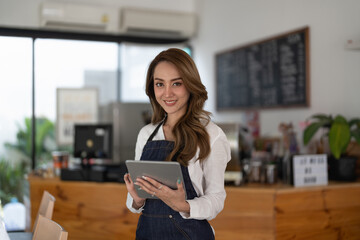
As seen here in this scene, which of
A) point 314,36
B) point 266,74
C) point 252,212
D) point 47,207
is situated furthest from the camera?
point 266,74

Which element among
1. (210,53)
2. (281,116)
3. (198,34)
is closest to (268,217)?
(281,116)

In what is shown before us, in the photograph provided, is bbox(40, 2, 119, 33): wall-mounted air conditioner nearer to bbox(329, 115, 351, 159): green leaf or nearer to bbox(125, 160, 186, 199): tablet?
bbox(329, 115, 351, 159): green leaf

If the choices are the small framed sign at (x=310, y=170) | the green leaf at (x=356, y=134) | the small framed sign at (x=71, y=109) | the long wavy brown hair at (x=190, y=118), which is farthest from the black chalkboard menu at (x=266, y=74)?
the long wavy brown hair at (x=190, y=118)

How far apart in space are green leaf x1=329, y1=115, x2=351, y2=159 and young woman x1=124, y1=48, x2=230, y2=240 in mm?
1624

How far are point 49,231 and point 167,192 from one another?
0.47 metres

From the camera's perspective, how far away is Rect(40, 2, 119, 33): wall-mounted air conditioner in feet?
16.2

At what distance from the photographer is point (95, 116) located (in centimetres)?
520

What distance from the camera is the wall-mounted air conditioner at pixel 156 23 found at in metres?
5.26

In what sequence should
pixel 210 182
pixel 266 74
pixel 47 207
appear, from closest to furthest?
pixel 210 182 < pixel 47 207 < pixel 266 74

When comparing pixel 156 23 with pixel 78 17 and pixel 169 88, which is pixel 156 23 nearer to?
pixel 78 17

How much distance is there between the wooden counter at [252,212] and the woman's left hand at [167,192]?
132cm

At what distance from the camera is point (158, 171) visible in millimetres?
1425

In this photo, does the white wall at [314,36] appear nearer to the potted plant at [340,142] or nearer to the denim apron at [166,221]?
the potted plant at [340,142]

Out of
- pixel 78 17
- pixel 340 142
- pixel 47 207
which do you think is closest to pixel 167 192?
pixel 47 207
